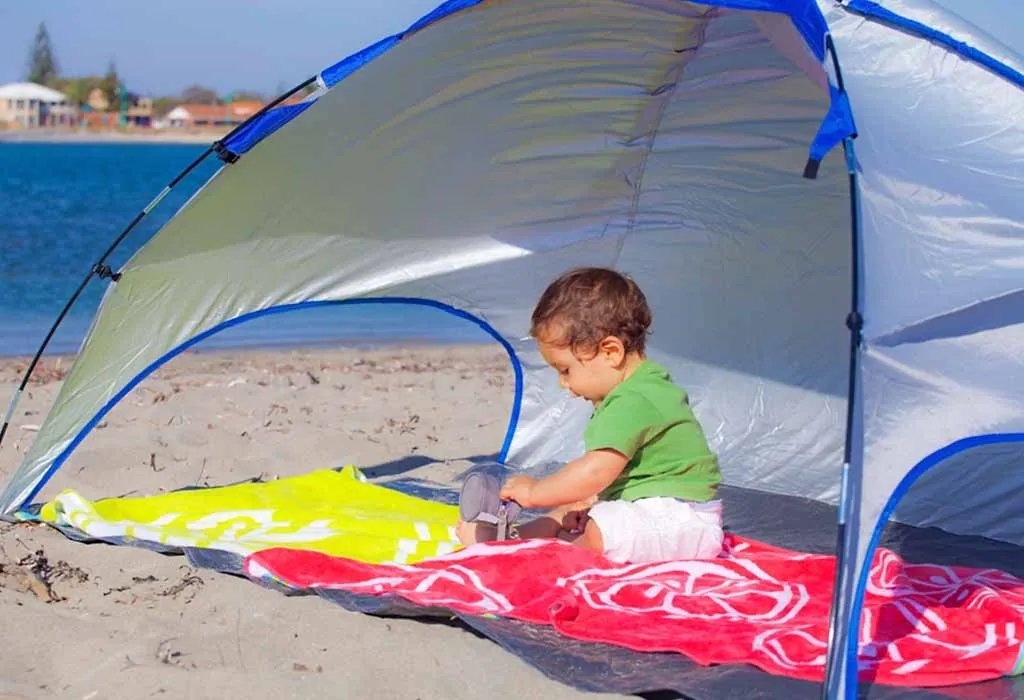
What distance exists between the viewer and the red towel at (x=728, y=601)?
2.79 meters

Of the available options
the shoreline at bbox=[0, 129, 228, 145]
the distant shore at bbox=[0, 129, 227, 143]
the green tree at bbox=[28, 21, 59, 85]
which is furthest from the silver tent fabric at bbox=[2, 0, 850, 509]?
the green tree at bbox=[28, 21, 59, 85]

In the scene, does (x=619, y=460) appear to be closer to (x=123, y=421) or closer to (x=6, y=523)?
(x=6, y=523)

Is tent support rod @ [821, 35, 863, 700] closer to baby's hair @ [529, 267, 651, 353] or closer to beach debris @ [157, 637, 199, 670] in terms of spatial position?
baby's hair @ [529, 267, 651, 353]

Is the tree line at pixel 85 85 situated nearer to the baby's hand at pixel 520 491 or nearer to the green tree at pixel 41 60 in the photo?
the green tree at pixel 41 60

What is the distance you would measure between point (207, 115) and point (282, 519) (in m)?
82.6

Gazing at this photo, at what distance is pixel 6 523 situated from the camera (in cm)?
376

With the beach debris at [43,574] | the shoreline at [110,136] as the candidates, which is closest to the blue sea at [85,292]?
the beach debris at [43,574]

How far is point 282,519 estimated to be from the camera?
12.6 feet

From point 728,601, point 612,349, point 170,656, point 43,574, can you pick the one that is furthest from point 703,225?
point 170,656

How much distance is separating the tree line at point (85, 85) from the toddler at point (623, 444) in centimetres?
8748

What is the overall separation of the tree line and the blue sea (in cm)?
6349

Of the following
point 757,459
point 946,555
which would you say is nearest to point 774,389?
point 757,459

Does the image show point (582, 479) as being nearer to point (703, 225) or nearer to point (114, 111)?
point (703, 225)

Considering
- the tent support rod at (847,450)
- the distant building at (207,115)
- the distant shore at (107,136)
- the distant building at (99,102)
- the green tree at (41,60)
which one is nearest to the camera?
the tent support rod at (847,450)
